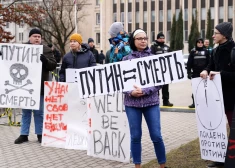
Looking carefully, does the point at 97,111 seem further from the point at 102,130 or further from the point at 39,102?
the point at 39,102

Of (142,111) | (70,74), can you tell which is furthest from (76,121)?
(142,111)

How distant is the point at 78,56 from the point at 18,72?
50.2 inches

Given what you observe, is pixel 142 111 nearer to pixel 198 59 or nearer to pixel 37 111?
pixel 37 111

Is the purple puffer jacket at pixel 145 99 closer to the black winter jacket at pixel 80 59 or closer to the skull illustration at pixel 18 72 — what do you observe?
the black winter jacket at pixel 80 59

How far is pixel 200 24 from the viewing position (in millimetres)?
75938

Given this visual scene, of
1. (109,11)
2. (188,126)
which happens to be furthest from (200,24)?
(188,126)

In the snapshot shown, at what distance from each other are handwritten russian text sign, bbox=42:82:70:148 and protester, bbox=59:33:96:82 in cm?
41

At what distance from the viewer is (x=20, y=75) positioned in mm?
8516

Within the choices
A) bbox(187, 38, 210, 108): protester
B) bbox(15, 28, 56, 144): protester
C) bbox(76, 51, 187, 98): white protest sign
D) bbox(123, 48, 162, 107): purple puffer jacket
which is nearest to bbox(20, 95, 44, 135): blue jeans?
bbox(15, 28, 56, 144): protester

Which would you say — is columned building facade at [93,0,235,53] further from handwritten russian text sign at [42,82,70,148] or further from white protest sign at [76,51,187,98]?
white protest sign at [76,51,187,98]

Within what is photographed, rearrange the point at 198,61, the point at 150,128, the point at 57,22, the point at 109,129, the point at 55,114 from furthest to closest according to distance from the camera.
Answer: the point at 57,22, the point at 198,61, the point at 55,114, the point at 109,129, the point at 150,128

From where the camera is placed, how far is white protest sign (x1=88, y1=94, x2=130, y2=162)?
6801 millimetres

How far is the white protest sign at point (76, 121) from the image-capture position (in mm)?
7918

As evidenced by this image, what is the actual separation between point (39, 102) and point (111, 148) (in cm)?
205
